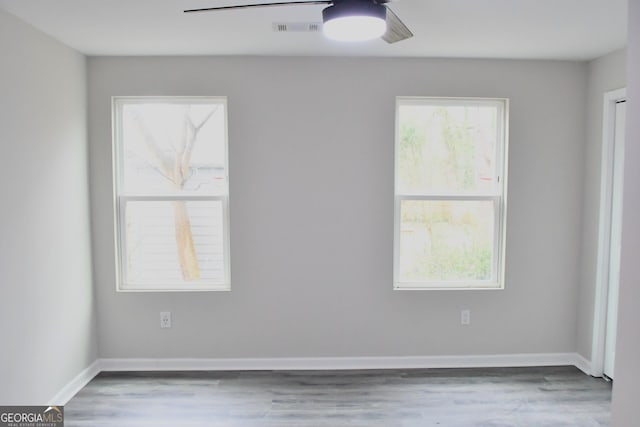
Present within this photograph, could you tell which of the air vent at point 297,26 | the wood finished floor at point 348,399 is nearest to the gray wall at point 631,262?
the wood finished floor at point 348,399

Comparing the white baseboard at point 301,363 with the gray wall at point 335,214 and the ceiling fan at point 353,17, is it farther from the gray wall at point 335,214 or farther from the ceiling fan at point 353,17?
the ceiling fan at point 353,17

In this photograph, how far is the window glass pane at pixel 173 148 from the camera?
10.8 feet

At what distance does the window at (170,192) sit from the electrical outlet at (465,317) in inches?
74.8

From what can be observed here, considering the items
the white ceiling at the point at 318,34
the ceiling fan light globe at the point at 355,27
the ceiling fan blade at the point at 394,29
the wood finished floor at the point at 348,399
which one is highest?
the white ceiling at the point at 318,34

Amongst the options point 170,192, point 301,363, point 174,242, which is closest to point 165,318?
point 174,242

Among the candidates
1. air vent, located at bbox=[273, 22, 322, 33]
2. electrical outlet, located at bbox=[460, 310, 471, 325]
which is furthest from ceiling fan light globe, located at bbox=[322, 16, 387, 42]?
electrical outlet, located at bbox=[460, 310, 471, 325]

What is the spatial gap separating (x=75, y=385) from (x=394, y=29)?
10.3 ft

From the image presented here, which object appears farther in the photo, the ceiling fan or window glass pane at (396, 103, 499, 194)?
window glass pane at (396, 103, 499, 194)

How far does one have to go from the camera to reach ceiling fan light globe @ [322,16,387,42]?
174cm

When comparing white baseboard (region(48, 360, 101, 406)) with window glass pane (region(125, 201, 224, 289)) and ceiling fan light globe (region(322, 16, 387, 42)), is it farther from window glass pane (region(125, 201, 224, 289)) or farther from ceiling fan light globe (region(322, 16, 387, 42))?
ceiling fan light globe (region(322, 16, 387, 42))

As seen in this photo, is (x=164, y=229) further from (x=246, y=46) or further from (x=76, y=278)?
(x=246, y=46)

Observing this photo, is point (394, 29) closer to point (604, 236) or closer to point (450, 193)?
point (450, 193)

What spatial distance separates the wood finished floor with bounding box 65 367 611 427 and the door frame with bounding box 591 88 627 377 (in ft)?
0.77

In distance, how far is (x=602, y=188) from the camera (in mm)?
3141
